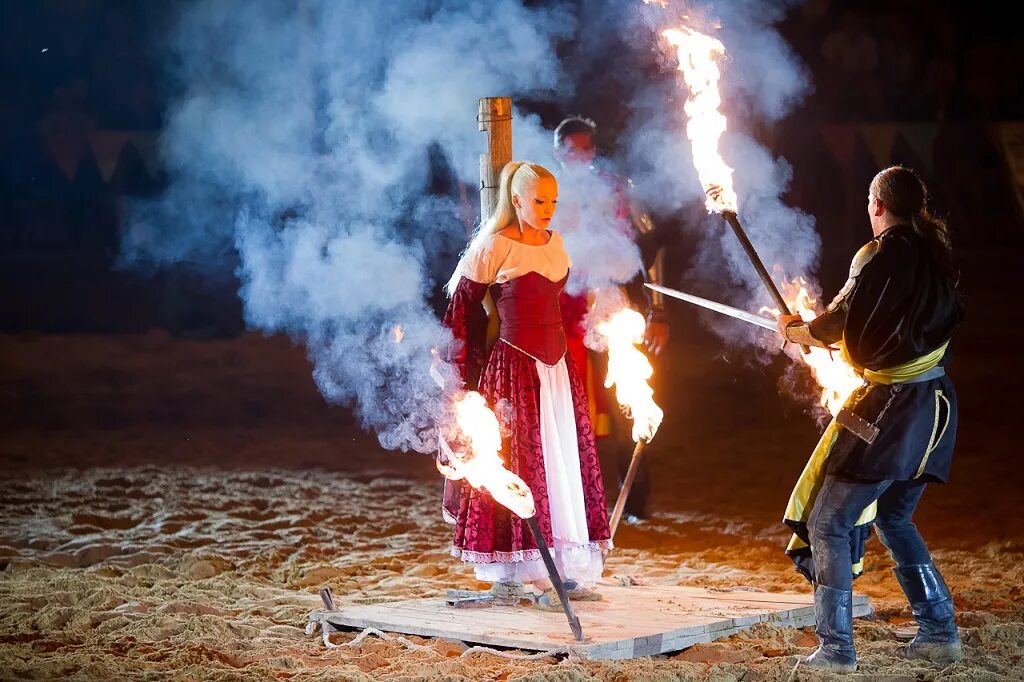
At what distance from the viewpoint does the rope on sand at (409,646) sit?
185 inches

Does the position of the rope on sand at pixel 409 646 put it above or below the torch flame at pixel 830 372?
below

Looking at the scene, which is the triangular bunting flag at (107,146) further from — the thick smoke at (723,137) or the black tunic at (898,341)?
the black tunic at (898,341)

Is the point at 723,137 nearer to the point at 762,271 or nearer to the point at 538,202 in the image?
the point at 538,202

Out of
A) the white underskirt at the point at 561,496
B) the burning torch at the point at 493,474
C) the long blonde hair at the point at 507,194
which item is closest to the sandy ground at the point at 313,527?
the burning torch at the point at 493,474

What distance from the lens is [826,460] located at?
458cm

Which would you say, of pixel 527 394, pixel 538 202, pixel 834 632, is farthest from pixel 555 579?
pixel 538 202

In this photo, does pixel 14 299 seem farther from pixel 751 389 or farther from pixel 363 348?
pixel 363 348

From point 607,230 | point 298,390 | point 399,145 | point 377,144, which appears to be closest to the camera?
point 399,145

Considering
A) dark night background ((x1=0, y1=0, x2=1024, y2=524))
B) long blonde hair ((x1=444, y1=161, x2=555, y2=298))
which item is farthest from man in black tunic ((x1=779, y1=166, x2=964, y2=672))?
dark night background ((x1=0, y1=0, x2=1024, y2=524))

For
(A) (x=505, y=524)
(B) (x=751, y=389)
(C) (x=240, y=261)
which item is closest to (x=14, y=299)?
(C) (x=240, y=261)

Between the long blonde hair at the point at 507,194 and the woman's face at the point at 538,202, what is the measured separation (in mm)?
22

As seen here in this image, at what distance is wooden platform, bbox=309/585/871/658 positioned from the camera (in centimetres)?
475

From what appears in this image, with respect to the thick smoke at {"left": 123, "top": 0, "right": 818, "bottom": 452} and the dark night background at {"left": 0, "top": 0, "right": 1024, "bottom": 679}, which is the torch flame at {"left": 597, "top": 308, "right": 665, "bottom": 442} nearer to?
the thick smoke at {"left": 123, "top": 0, "right": 818, "bottom": 452}

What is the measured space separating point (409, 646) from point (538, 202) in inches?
78.3
